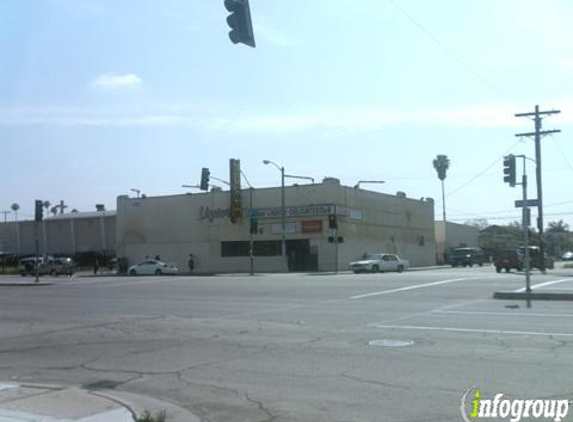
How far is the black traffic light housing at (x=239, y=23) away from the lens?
1101 centimetres

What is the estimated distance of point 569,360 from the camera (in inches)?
408

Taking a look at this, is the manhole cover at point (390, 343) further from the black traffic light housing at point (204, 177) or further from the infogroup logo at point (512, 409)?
the black traffic light housing at point (204, 177)

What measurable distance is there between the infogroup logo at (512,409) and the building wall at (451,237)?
78.8 meters

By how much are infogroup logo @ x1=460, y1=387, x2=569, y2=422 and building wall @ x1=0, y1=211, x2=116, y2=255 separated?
3072 inches

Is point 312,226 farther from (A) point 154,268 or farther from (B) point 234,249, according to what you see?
(A) point 154,268

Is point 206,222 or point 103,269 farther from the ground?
point 206,222

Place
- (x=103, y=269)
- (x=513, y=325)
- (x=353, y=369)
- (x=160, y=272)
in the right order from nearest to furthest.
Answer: (x=353, y=369) < (x=513, y=325) < (x=160, y=272) < (x=103, y=269)

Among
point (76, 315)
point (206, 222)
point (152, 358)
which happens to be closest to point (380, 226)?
point (206, 222)

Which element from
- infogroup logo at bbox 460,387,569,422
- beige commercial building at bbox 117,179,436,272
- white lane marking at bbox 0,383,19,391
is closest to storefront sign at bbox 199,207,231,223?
beige commercial building at bbox 117,179,436,272

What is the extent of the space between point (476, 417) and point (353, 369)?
309 cm

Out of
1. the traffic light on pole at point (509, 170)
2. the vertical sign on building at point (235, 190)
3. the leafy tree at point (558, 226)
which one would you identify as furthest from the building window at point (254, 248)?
the leafy tree at point (558, 226)

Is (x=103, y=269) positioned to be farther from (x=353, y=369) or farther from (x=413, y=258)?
(x=353, y=369)

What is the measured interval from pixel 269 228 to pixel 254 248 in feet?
7.62

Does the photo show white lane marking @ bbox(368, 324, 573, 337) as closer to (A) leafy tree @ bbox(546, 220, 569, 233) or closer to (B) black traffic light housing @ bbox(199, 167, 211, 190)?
(B) black traffic light housing @ bbox(199, 167, 211, 190)
